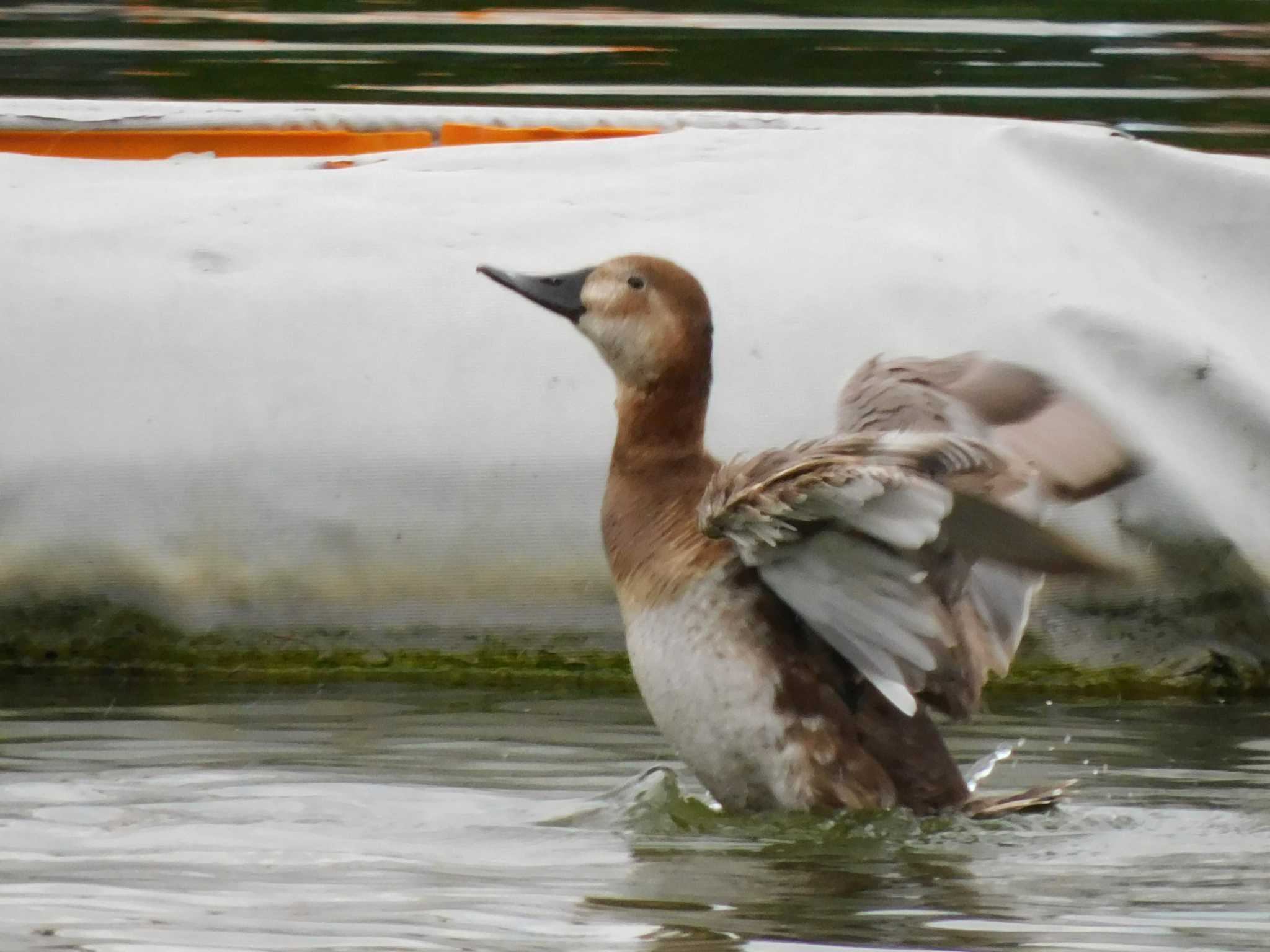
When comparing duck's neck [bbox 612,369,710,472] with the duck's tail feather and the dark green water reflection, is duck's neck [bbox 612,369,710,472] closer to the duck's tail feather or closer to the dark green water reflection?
the duck's tail feather

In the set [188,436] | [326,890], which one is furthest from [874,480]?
[188,436]

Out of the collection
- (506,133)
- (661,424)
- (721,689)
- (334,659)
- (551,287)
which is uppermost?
(506,133)

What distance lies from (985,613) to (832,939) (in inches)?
42.3

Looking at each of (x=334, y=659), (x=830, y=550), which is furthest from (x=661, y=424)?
(x=334, y=659)

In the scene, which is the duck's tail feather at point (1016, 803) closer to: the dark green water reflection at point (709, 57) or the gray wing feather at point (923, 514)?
the gray wing feather at point (923, 514)

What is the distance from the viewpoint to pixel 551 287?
439 centimetres

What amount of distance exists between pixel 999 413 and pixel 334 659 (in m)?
1.75

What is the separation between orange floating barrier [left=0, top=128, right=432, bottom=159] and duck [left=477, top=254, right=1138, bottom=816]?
7.83 ft

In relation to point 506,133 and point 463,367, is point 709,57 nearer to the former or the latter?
point 506,133

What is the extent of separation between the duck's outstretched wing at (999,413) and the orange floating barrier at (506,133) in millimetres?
2493

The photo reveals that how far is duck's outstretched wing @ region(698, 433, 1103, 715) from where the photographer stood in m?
3.56

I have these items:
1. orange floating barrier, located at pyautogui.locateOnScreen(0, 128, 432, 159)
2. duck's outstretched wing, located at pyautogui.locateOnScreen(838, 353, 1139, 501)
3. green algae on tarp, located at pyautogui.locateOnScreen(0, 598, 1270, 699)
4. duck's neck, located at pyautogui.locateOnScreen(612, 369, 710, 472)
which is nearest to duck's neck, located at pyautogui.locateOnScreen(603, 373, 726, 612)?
duck's neck, located at pyautogui.locateOnScreen(612, 369, 710, 472)

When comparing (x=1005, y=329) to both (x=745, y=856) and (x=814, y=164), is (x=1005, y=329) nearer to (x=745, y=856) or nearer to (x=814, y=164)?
(x=814, y=164)

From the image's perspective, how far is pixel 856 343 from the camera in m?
5.21
